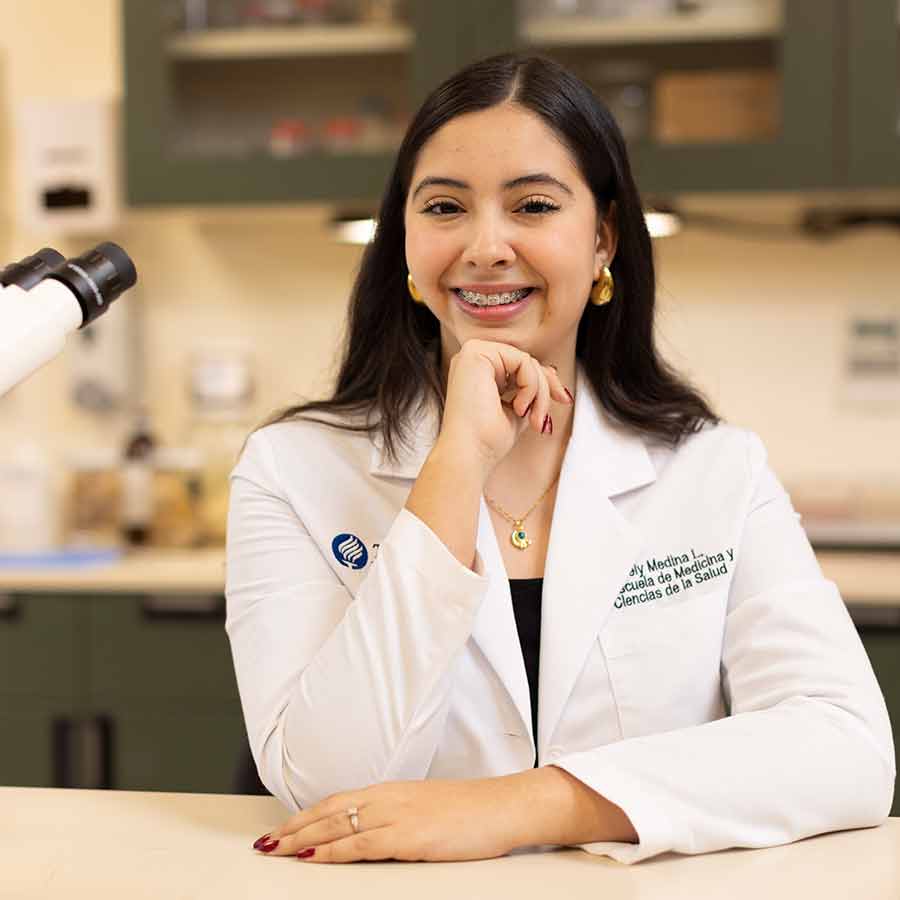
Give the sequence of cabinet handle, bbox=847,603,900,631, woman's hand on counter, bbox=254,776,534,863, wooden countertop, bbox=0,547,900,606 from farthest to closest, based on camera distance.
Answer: wooden countertop, bbox=0,547,900,606
cabinet handle, bbox=847,603,900,631
woman's hand on counter, bbox=254,776,534,863

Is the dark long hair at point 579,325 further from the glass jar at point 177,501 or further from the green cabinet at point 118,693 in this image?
the glass jar at point 177,501

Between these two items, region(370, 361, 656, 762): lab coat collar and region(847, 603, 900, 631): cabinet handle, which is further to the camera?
region(847, 603, 900, 631): cabinet handle

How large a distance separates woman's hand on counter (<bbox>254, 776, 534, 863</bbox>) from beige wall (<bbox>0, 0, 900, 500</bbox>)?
2016 millimetres

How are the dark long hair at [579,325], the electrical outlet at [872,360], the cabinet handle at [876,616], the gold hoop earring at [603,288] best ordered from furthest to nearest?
the electrical outlet at [872,360], the cabinet handle at [876,616], the gold hoop earring at [603,288], the dark long hair at [579,325]

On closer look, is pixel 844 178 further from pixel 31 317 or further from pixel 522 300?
pixel 31 317

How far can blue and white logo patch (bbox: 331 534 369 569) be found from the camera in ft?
4.60

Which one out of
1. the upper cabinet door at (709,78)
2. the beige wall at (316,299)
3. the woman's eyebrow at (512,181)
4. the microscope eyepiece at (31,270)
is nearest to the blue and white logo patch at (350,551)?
the woman's eyebrow at (512,181)

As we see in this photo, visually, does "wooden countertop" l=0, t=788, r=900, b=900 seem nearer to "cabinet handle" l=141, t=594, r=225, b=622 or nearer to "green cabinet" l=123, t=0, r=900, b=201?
"cabinet handle" l=141, t=594, r=225, b=622

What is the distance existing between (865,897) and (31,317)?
2.35 feet

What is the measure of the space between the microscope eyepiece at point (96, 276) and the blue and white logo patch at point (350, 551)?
46cm

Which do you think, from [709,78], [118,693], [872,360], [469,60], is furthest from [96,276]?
[872,360]

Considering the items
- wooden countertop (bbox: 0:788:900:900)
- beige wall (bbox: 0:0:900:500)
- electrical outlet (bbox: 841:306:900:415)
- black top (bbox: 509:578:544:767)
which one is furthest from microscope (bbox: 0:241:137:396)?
electrical outlet (bbox: 841:306:900:415)

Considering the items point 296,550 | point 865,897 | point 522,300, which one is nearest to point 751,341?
point 522,300

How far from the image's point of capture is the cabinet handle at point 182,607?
8.46 feet
